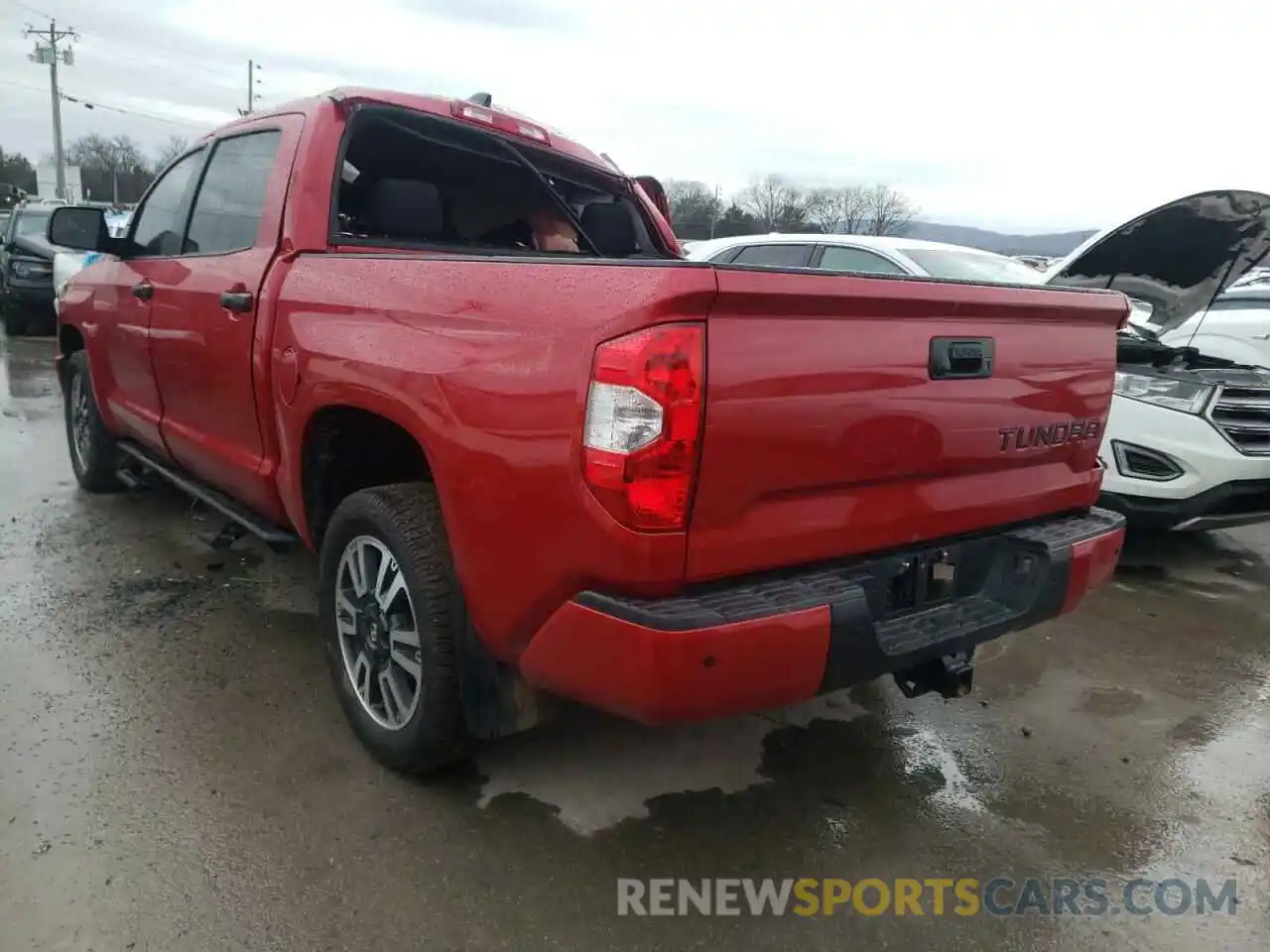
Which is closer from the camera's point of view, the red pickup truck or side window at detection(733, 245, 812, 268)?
the red pickup truck

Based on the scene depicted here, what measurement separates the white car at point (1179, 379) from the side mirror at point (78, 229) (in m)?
2.96

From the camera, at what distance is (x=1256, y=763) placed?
301 cm

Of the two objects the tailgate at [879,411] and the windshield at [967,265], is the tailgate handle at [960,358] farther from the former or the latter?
the windshield at [967,265]

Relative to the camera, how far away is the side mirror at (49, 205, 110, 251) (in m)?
4.18

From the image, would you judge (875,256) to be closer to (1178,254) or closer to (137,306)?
(1178,254)

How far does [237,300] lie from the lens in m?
3.04

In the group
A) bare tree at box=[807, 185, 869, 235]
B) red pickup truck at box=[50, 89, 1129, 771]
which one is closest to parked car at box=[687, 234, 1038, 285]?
red pickup truck at box=[50, 89, 1129, 771]

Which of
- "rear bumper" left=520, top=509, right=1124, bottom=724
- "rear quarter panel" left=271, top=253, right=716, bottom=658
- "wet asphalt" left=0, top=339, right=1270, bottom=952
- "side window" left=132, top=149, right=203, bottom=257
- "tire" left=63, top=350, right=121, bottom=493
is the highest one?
"side window" left=132, top=149, right=203, bottom=257

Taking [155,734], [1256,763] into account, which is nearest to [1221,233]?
[1256,763]

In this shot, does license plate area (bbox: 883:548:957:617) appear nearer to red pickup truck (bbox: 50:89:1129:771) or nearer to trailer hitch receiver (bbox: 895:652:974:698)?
red pickup truck (bbox: 50:89:1129:771)

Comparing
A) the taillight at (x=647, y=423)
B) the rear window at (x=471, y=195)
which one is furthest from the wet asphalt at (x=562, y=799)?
the rear window at (x=471, y=195)

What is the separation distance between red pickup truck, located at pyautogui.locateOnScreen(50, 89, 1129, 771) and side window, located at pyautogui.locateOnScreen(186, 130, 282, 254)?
0.03m

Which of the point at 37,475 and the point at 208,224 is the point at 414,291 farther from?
the point at 37,475

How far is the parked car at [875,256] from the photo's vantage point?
6043 mm
